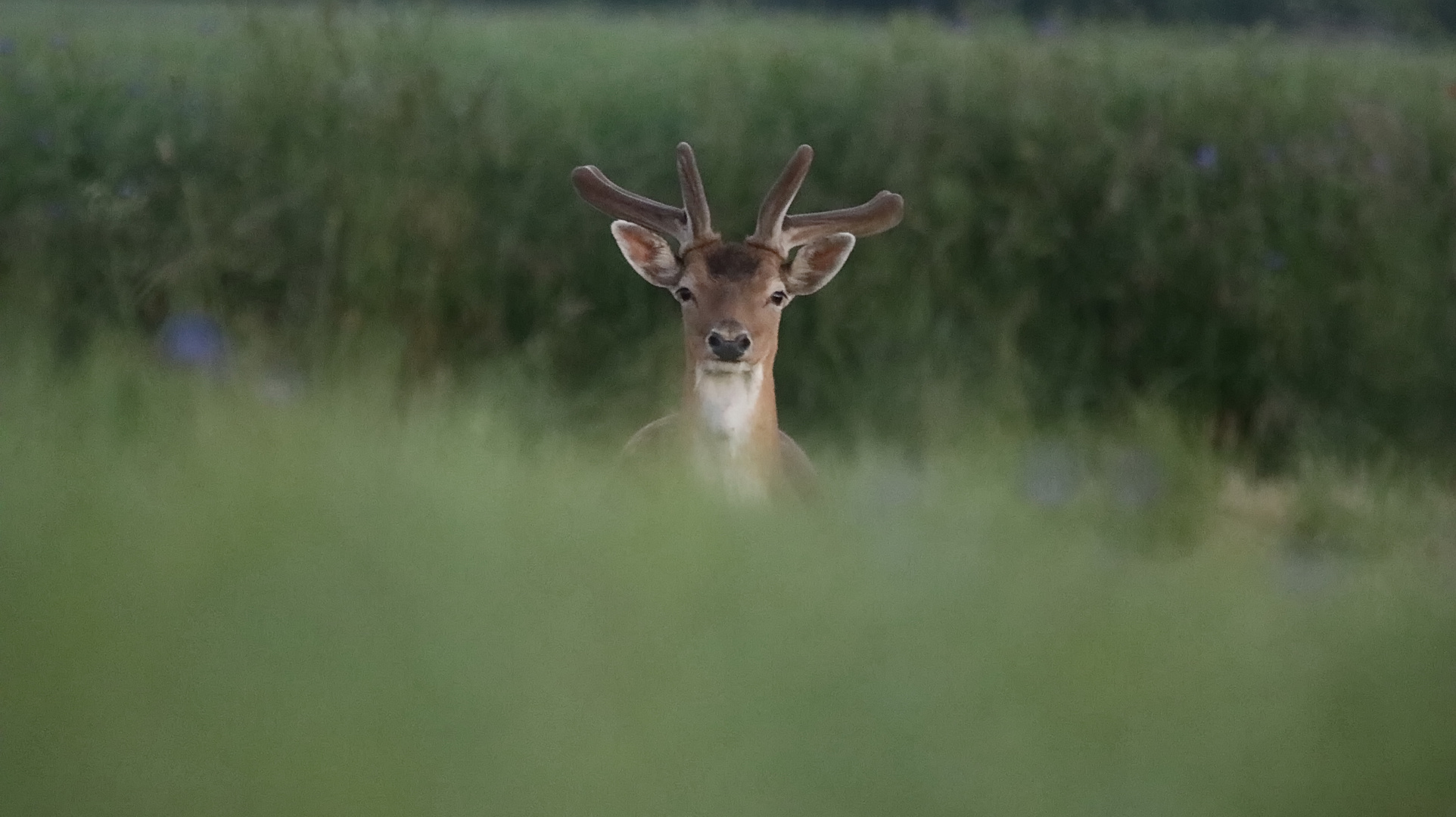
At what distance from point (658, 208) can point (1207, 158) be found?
3.03 meters

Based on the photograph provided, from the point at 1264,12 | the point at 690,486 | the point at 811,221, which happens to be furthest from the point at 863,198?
the point at 1264,12

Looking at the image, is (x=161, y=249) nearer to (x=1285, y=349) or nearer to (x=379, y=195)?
(x=379, y=195)

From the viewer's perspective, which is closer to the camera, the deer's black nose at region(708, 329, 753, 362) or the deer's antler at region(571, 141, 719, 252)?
the deer's black nose at region(708, 329, 753, 362)

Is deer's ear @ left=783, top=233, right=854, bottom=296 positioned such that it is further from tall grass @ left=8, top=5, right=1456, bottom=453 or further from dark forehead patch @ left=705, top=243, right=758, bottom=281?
tall grass @ left=8, top=5, right=1456, bottom=453

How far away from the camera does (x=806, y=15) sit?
17.3 meters

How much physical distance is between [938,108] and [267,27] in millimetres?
2720

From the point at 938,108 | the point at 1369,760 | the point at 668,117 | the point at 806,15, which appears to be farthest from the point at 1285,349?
the point at 806,15

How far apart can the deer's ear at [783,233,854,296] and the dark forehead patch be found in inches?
4.4

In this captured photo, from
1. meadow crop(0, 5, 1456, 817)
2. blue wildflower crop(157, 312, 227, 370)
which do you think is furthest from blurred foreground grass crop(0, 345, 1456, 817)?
blue wildflower crop(157, 312, 227, 370)

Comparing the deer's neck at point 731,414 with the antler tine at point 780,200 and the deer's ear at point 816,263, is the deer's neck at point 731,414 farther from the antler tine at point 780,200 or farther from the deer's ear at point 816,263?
the antler tine at point 780,200

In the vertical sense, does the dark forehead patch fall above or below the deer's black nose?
above

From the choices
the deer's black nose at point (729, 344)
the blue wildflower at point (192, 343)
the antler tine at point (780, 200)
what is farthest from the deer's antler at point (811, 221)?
the blue wildflower at point (192, 343)

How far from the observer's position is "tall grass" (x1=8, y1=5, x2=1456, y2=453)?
584 cm

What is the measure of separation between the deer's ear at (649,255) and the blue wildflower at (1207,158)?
302cm
